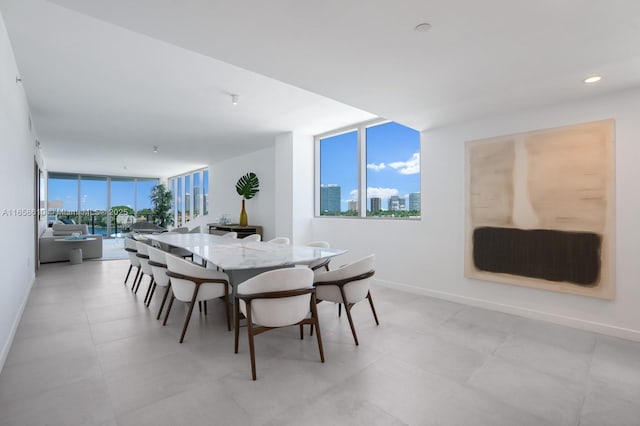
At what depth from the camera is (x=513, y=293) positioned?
356cm

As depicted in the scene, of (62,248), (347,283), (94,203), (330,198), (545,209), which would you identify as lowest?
(62,248)

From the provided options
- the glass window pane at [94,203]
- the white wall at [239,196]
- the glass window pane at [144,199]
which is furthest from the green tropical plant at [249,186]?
the glass window pane at [94,203]

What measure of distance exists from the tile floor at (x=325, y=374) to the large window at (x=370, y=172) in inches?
80.8

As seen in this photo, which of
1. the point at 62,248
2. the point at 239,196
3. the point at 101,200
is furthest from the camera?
the point at 101,200

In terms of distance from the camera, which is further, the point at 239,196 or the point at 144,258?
the point at 239,196

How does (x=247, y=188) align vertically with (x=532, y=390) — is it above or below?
above

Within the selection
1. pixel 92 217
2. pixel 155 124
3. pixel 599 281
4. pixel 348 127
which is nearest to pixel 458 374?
pixel 599 281

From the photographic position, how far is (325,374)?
2195mm

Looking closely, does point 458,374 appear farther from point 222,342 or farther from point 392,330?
point 222,342

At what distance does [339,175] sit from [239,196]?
3.52 metres

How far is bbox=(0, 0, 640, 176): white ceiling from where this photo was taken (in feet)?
5.90

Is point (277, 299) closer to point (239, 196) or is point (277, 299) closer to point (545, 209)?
point (545, 209)

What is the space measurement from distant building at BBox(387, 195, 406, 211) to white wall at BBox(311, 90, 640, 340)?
→ 0.84ft

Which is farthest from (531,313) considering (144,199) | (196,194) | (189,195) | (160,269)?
(144,199)
